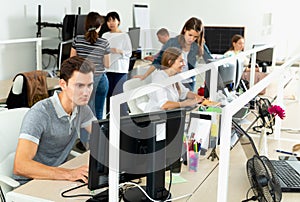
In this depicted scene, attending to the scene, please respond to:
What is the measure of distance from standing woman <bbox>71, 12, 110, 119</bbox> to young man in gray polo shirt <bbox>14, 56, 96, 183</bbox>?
1.27 metres

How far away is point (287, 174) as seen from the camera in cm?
176

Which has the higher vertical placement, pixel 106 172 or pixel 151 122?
pixel 151 122

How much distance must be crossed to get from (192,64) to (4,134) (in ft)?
6.57

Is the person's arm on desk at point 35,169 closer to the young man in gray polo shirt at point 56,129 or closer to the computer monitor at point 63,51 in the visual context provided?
the young man in gray polo shirt at point 56,129

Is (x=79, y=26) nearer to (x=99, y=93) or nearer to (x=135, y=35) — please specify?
(x=99, y=93)

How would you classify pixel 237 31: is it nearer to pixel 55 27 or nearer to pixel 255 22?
pixel 255 22

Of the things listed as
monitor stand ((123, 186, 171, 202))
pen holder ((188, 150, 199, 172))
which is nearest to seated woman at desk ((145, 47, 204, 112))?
pen holder ((188, 150, 199, 172))

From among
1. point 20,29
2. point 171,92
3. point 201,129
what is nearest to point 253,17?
point 20,29

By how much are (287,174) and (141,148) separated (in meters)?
0.74

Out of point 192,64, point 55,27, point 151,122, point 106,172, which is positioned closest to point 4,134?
point 106,172

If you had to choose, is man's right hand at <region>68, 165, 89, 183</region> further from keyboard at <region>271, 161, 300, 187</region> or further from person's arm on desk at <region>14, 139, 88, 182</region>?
keyboard at <region>271, 161, 300, 187</region>

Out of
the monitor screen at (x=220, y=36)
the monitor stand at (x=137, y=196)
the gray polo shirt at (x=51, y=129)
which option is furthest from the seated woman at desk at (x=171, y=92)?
the monitor screen at (x=220, y=36)

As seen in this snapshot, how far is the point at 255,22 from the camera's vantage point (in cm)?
661

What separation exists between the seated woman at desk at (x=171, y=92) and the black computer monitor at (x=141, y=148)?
1.03 meters
